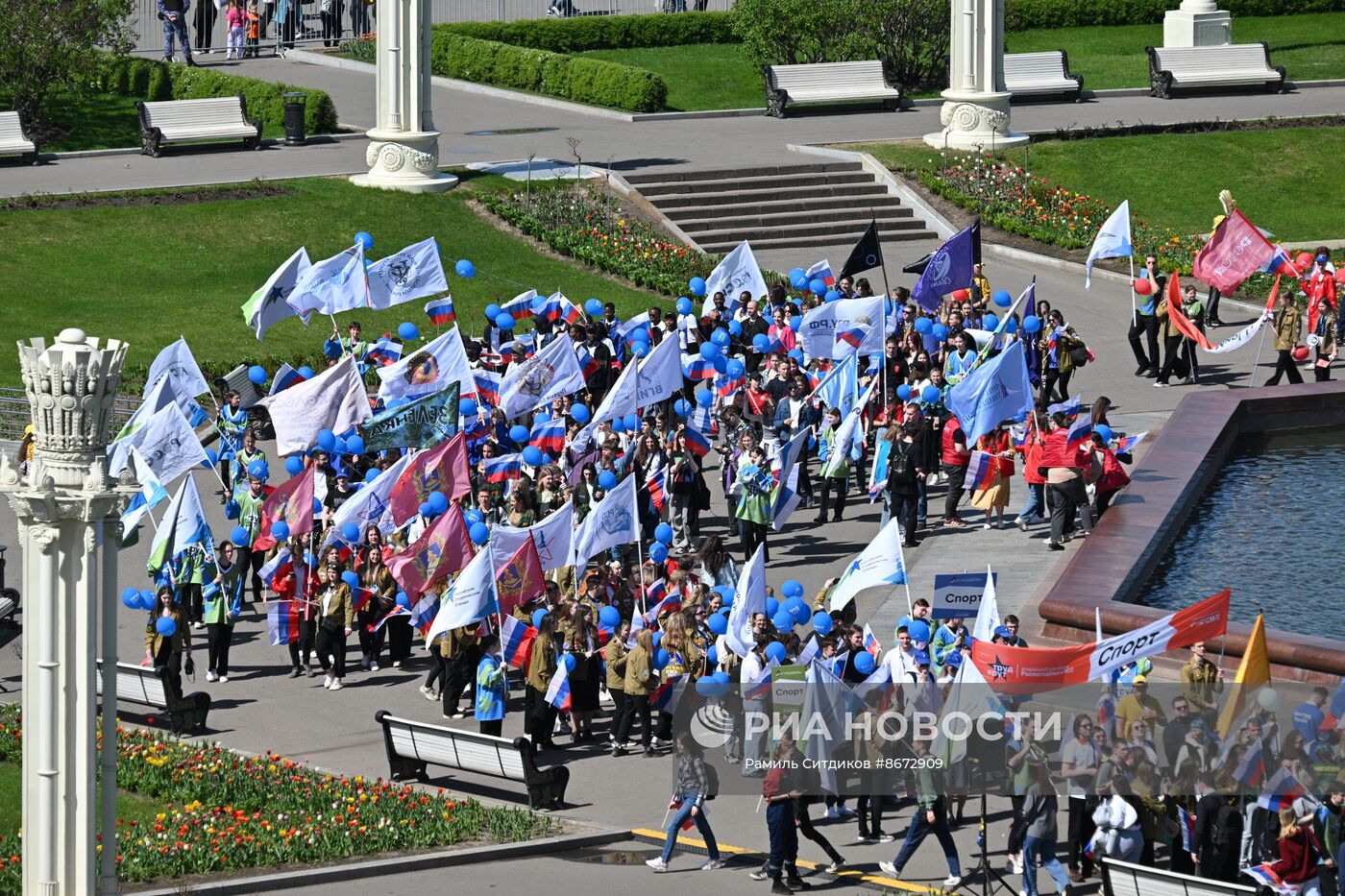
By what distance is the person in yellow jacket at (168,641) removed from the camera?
2102 cm

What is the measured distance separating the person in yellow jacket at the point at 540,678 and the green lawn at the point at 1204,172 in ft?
75.3

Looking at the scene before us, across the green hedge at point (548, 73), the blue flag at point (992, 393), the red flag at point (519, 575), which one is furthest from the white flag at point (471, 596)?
the green hedge at point (548, 73)

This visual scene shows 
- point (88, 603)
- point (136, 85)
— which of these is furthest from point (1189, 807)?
point (136, 85)

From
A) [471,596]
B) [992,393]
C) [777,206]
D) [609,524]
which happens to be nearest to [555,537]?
[609,524]

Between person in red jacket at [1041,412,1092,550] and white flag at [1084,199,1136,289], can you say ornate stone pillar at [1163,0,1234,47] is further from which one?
person in red jacket at [1041,412,1092,550]

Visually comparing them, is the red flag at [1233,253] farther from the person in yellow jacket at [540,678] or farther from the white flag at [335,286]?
the person in yellow jacket at [540,678]

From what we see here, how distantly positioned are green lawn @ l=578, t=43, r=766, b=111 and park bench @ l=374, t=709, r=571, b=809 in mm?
31773

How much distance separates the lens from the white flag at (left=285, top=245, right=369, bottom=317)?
1120 inches

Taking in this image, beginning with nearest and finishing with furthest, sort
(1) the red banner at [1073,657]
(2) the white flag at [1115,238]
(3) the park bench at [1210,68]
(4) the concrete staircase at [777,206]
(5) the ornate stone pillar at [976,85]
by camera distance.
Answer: (1) the red banner at [1073,657] < (2) the white flag at [1115,238] < (4) the concrete staircase at [777,206] < (5) the ornate stone pillar at [976,85] < (3) the park bench at [1210,68]

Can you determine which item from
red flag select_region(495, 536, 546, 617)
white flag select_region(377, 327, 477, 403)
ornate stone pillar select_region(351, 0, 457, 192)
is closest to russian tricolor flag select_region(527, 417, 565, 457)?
white flag select_region(377, 327, 477, 403)

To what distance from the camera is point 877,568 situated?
1938 cm

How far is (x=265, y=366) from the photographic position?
33.1 metres

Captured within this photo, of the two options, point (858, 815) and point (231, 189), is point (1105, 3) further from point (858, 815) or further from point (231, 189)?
point (858, 815)

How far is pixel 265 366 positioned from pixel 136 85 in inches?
728
